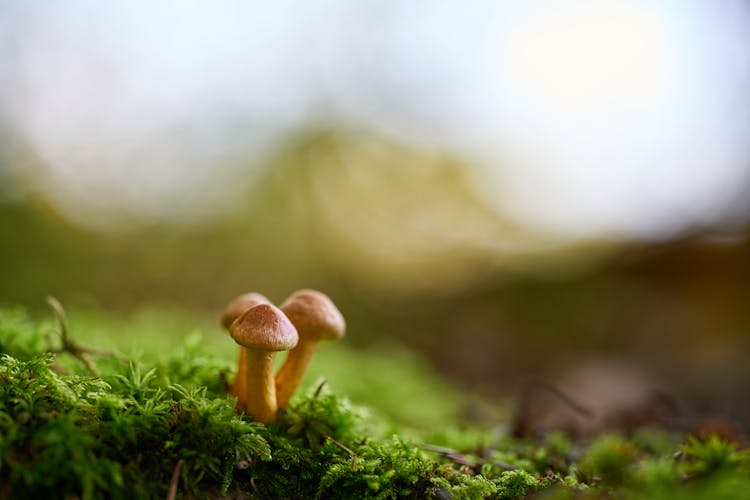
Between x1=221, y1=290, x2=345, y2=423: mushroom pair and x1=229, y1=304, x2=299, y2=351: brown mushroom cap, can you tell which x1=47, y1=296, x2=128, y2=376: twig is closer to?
x1=221, y1=290, x2=345, y2=423: mushroom pair

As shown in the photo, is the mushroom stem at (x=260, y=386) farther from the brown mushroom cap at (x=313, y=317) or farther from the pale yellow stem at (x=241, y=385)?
the brown mushroom cap at (x=313, y=317)

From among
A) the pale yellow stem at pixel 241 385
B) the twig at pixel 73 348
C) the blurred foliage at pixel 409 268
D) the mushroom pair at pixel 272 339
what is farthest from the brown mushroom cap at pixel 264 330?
the blurred foliage at pixel 409 268

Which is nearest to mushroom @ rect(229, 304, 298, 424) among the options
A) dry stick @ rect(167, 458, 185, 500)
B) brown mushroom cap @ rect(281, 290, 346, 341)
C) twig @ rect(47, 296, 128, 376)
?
brown mushroom cap @ rect(281, 290, 346, 341)

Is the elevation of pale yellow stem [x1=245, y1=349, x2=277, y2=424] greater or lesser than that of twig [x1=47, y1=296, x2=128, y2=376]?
greater

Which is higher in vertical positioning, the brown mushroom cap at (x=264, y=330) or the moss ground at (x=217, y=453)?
the brown mushroom cap at (x=264, y=330)

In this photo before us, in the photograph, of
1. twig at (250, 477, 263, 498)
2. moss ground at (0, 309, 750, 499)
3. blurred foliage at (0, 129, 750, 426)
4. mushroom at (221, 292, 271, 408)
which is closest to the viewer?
moss ground at (0, 309, 750, 499)

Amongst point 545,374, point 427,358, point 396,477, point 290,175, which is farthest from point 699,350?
point 290,175
